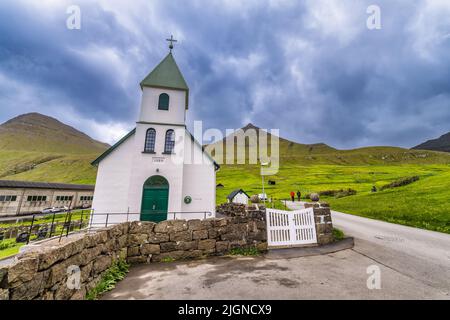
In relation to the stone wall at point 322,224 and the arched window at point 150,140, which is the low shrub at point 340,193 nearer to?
the stone wall at point 322,224

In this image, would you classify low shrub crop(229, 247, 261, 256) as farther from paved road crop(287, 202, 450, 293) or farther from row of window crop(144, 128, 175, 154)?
row of window crop(144, 128, 175, 154)

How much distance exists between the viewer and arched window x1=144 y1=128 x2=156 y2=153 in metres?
14.5

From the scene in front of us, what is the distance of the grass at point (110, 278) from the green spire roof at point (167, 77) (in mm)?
13249

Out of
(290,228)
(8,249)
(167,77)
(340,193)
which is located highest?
(167,77)

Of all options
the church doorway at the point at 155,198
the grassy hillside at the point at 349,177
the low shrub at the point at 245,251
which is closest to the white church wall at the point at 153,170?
the church doorway at the point at 155,198

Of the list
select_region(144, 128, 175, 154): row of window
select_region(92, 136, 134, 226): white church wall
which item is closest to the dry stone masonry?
select_region(92, 136, 134, 226): white church wall

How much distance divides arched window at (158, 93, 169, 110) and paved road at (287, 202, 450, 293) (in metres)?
14.7

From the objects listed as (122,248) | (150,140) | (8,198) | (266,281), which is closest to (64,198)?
(8,198)

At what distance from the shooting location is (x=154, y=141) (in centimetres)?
1456

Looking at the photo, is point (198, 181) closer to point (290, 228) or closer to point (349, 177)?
point (290, 228)

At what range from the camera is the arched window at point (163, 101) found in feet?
50.4

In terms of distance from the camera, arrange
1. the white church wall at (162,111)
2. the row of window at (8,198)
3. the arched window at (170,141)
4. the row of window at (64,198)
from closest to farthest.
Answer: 1. the arched window at (170,141)
2. the white church wall at (162,111)
3. the row of window at (8,198)
4. the row of window at (64,198)

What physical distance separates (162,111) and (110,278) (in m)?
12.5
